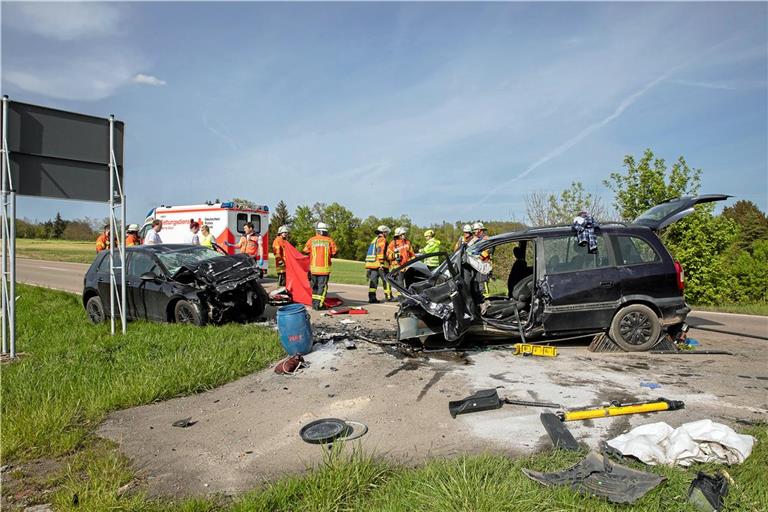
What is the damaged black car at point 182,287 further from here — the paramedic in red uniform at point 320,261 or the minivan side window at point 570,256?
→ the minivan side window at point 570,256

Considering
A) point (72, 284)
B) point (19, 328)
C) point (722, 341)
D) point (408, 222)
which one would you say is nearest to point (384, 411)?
point (722, 341)

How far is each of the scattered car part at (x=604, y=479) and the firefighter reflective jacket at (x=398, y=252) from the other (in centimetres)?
880

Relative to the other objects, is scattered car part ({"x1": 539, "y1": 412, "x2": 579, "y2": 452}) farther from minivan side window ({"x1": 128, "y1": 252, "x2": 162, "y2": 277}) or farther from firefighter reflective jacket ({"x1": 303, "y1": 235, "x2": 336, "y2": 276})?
minivan side window ({"x1": 128, "y1": 252, "x2": 162, "y2": 277})

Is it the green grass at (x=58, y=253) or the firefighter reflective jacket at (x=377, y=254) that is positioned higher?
the green grass at (x=58, y=253)

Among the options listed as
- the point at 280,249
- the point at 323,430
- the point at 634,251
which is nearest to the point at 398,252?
the point at 280,249

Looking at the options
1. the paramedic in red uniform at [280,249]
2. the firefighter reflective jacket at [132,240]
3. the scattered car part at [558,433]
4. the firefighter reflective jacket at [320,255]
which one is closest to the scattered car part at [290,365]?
the scattered car part at [558,433]

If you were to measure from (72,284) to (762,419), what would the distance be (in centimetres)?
1901

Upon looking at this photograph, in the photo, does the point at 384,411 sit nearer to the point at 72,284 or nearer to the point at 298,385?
the point at 298,385

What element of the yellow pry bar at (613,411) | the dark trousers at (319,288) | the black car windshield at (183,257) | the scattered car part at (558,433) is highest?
the black car windshield at (183,257)

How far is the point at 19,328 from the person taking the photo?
8820 millimetres

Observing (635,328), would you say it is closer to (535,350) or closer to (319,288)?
(535,350)

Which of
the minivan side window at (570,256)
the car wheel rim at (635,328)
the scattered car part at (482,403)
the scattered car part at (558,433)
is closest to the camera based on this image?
the scattered car part at (558,433)

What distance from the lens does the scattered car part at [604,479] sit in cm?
283

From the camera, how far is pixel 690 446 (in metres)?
3.30
